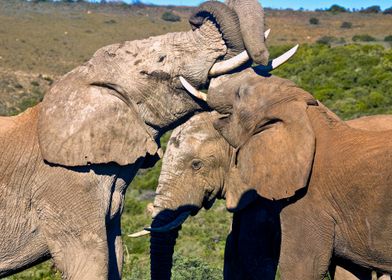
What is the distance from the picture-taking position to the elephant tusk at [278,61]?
4105 mm

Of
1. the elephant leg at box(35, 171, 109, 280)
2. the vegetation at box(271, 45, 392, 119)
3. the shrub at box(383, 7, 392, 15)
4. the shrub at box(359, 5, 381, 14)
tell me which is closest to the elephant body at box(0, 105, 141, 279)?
the elephant leg at box(35, 171, 109, 280)

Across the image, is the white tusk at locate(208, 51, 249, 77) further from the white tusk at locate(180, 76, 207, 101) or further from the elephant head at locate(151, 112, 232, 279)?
the elephant head at locate(151, 112, 232, 279)

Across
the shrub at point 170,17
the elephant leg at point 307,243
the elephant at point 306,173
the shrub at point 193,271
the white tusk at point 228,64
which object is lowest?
Result: the shrub at point 193,271

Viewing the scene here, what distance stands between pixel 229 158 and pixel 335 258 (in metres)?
0.92

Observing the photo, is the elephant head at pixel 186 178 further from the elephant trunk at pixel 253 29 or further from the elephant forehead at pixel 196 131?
the elephant trunk at pixel 253 29

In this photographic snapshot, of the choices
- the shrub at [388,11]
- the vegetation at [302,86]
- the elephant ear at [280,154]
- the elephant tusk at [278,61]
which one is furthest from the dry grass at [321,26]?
the elephant ear at [280,154]

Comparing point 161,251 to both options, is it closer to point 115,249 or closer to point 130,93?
point 115,249

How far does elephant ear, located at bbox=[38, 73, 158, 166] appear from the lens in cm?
387

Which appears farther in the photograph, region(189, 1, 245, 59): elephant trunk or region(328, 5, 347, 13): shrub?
region(328, 5, 347, 13): shrub

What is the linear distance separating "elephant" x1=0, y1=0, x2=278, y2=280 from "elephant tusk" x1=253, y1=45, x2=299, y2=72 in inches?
8.2

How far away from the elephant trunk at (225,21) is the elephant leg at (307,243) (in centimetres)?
77

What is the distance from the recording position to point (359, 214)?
391 cm

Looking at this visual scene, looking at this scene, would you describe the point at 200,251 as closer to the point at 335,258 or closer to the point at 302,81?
the point at 335,258

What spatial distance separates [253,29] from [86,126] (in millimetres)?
826
